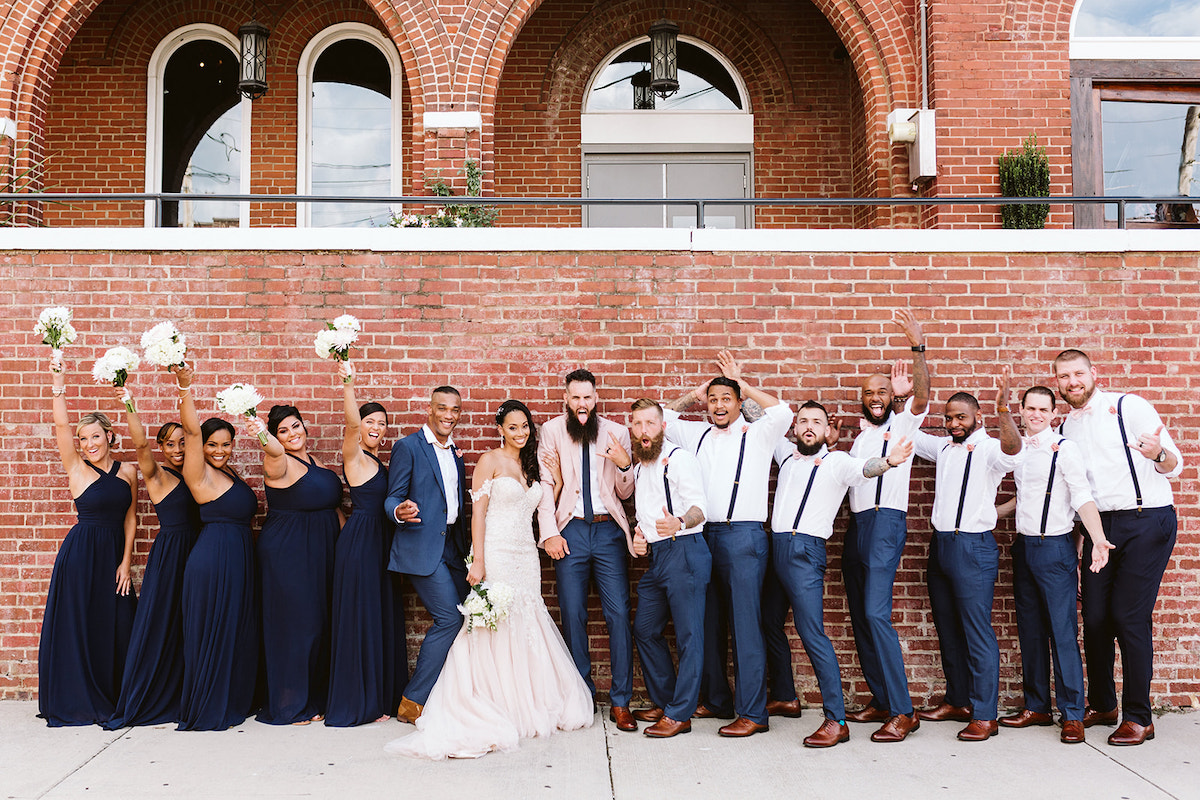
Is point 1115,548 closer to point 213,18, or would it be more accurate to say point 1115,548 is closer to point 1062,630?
point 1062,630

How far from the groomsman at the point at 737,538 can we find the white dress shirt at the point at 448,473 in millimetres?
1450

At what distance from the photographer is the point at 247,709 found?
604cm

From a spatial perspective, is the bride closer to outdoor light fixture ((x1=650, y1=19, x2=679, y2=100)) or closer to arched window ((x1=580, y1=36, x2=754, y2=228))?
outdoor light fixture ((x1=650, y1=19, x2=679, y2=100))

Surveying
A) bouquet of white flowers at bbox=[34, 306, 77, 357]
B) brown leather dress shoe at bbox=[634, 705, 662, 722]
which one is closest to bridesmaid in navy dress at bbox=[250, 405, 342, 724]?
bouquet of white flowers at bbox=[34, 306, 77, 357]

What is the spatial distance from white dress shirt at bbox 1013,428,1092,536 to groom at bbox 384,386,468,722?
3.59 meters

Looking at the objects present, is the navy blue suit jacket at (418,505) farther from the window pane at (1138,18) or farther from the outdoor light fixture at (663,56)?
the window pane at (1138,18)

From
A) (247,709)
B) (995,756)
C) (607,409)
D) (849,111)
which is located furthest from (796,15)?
(247,709)

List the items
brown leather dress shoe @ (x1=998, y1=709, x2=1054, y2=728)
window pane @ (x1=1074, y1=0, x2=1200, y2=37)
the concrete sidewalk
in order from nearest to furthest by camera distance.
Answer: the concrete sidewalk
brown leather dress shoe @ (x1=998, y1=709, x2=1054, y2=728)
window pane @ (x1=1074, y1=0, x2=1200, y2=37)

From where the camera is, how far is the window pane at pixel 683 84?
35.7ft

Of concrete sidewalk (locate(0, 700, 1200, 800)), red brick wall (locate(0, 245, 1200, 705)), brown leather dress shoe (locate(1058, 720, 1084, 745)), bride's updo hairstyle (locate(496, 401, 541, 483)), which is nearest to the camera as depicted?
concrete sidewalk (locate(0, 700, 1200, 800))

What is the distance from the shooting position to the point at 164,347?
5754 millimetres

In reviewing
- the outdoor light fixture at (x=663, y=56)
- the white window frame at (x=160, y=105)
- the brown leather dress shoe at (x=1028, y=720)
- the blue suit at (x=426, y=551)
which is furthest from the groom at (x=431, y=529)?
the white window frame at (x=160, y=105)

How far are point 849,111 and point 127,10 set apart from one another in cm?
830

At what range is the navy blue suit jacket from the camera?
601cm
